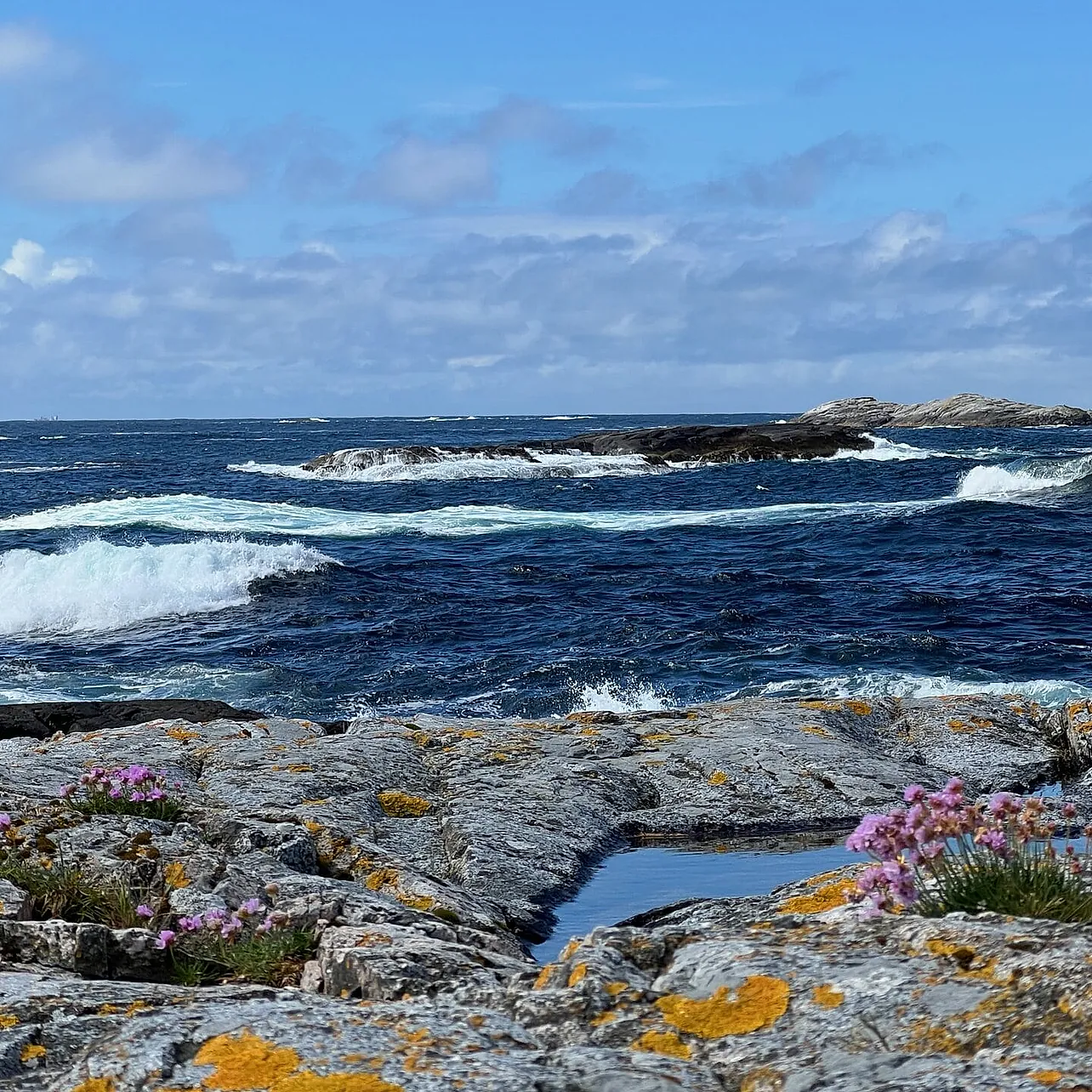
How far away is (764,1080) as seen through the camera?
3.33m

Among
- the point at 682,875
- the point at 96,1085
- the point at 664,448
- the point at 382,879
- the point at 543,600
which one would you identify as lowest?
the point at 543,600

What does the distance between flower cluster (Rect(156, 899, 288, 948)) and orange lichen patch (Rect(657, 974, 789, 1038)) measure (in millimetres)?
2158

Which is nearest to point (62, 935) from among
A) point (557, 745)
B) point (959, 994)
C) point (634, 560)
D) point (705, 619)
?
point (959, 994)

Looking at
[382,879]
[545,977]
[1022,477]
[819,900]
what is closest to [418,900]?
[382,879]

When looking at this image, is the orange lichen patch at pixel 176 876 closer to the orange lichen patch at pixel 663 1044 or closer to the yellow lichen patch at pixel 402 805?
the yellow lichen patch at pixel 402 805

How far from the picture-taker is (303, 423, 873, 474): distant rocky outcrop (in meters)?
76.9

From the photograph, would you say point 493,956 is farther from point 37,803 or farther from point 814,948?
point 37,803

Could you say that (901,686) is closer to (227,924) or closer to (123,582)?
(227,924)

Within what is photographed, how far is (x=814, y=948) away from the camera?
4.08 m

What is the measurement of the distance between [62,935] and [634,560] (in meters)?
28.8

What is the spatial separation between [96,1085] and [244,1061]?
17.6 inches

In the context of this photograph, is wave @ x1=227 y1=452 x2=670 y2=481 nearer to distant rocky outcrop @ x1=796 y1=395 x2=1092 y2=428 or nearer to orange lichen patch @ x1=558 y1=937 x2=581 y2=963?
orange lichen patch @ x1=558 y1=937 x2=581 y2=963

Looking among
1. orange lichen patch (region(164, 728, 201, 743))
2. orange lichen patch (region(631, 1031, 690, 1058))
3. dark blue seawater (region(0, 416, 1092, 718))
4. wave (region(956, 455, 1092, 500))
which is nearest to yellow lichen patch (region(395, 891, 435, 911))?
orange lichen patch (region(631, 1031, 690, 1058))

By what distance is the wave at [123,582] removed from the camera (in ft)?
85.9
